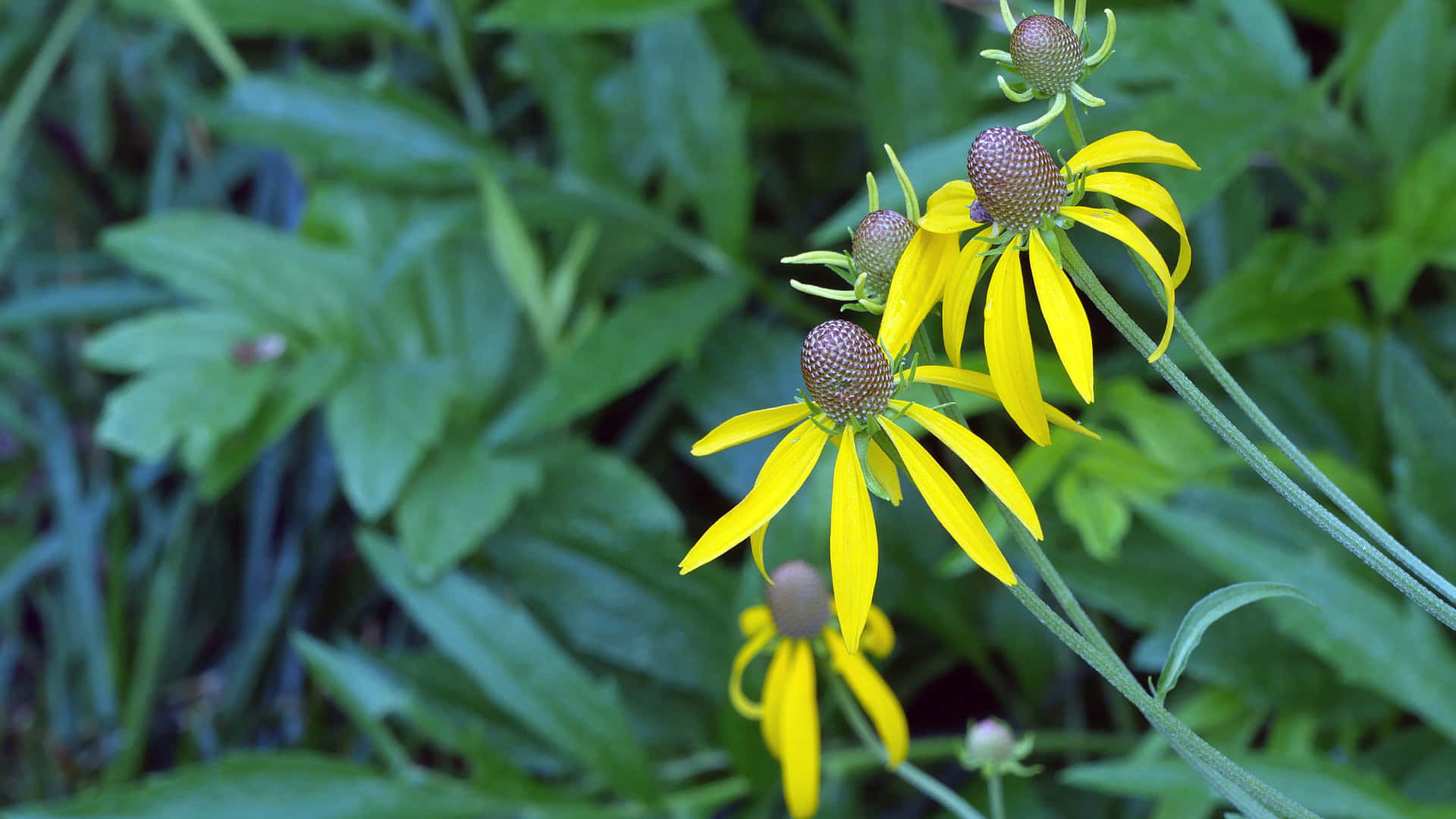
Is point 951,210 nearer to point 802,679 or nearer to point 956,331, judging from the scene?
point 956,331

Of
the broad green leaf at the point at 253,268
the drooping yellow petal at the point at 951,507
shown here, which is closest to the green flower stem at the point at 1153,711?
the drooping yellow petal at the point at 951,507

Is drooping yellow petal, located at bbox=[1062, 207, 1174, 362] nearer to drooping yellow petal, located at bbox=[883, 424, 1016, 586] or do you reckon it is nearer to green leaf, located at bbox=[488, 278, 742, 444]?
drooping yellow petal, located at bbox=[883, 424, 1016, 586]

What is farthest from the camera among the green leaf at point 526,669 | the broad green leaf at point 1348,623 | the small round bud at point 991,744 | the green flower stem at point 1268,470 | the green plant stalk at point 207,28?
the green plant stalk at point 207,28

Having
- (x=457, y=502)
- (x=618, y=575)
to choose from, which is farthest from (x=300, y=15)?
(x=618, y=575)

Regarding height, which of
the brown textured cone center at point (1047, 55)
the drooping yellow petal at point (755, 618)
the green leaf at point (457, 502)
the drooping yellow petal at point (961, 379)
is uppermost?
the brown textured cone center at point (1047, 55)

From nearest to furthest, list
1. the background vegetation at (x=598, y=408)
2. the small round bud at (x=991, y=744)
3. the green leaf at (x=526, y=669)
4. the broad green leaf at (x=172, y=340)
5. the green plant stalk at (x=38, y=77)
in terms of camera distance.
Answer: the small round bud at (x=991, y=744) < the background vegetation at (x=598, y=408) < the green leaf at (x=526, y=669) < the broad green leaf at (x=172, y=340) < the green plant stalk at (x=38, y=77)

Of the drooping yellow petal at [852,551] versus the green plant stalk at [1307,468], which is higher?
the green plant stalk at [1307,468]

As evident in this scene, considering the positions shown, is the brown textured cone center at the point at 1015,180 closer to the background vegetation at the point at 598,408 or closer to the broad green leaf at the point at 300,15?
the background vegetation at the point at 598,408
